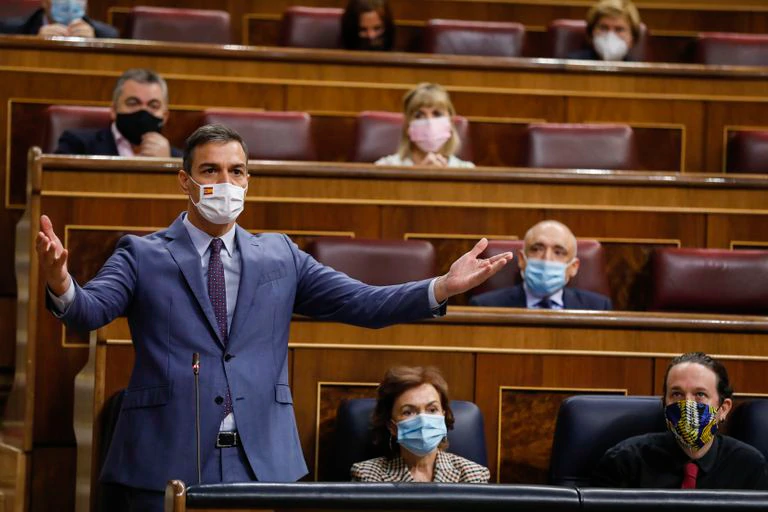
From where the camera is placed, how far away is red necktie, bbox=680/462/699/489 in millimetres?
1270

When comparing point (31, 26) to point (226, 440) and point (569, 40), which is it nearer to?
point (569, 40)

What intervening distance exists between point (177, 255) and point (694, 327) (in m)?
0.64

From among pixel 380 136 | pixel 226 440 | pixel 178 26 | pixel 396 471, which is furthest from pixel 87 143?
pixel 226 440

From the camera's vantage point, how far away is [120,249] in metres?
1.09

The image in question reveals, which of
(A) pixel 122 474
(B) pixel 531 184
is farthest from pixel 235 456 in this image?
(B) pixel 531 184

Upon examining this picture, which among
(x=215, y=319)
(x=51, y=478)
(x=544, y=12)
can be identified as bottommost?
(x=51, y=478)

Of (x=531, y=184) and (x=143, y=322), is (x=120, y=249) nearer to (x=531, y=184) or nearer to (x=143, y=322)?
(x=143, y=322)

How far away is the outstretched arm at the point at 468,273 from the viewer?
1.00 m

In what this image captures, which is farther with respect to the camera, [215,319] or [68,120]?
[68,120]

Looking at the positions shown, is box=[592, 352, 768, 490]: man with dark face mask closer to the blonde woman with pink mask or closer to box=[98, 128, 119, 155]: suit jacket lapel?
the blonde woman with pink mask

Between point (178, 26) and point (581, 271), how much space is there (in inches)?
40.5

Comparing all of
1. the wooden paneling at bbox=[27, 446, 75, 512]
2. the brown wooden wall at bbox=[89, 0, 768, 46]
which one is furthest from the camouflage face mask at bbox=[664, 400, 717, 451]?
the brown wooden wall at bbox=[89, 0, 768, 46]

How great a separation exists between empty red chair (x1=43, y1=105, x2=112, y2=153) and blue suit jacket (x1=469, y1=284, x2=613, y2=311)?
68 cm

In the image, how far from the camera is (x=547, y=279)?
167 centimetres
